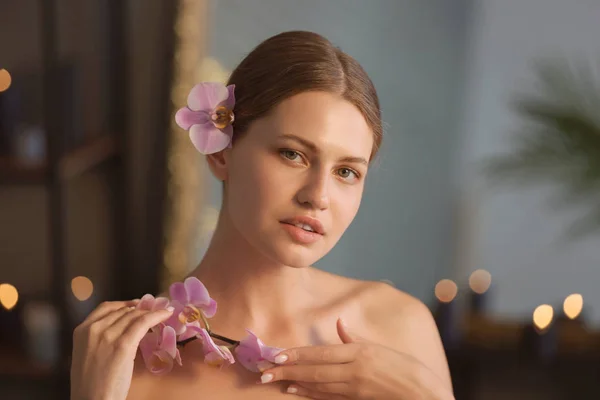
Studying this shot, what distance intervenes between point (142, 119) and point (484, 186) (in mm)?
Result: 950

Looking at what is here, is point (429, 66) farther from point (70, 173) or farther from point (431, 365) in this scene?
point (431, 365)

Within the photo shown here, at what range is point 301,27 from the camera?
67.0 inches

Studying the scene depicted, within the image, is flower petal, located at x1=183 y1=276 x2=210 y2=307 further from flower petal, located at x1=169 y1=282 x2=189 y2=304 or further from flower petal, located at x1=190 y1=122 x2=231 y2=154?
flower petal, located at x1=190 y1=122 x2=231 y2=154

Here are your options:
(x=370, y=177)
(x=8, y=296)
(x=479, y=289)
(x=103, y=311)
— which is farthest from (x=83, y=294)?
(x=103, y=311)

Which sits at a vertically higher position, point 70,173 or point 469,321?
point 70,173

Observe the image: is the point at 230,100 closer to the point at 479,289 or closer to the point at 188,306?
the point at 188,306

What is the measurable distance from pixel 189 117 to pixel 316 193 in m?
0.17

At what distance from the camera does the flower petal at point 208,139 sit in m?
0.77

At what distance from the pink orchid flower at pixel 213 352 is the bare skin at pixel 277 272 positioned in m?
0.03

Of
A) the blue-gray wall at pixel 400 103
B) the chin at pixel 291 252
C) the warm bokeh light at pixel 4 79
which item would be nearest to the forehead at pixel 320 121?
the chin at pixel 291 252

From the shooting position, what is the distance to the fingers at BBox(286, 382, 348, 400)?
77 centimetres

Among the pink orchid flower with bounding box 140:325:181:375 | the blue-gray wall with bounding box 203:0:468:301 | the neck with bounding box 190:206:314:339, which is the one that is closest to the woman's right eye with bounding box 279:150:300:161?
the neck with bounding box 190:206:314:339

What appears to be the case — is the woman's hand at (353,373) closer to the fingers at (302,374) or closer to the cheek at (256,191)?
the fingers at (302,374)

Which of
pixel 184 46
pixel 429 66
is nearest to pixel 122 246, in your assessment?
pixel 184 46
